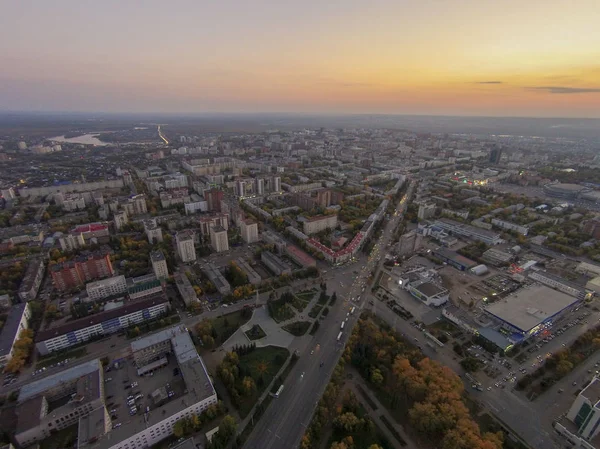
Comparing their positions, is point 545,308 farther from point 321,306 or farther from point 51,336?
point 51,336

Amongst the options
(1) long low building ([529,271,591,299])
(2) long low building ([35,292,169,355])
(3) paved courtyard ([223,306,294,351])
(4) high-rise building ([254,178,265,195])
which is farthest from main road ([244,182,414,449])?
(4) high-rise building ([254,178,265,195])

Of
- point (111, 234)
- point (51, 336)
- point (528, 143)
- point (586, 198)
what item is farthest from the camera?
point (528, 143)

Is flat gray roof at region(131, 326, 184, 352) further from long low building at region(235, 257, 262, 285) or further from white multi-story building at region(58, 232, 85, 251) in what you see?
white multi-story building at region(58, 232, 85, 251)

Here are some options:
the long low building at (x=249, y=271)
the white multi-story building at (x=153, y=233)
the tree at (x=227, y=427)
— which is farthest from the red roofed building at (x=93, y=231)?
the tree at (x=227, y=427)

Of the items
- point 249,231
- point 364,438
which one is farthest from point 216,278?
point 364,438

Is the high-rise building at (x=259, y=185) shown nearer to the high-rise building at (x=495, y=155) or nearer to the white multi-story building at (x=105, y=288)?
the white multi-story building at (x=105, y=288)

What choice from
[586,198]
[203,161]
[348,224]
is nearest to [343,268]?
[348,224]
